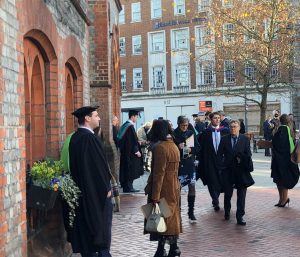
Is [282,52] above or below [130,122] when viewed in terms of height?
above

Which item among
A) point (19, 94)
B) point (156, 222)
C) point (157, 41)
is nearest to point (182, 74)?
point (157, 41)

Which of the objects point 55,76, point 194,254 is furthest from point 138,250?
point 55,76

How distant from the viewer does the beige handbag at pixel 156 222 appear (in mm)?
6430

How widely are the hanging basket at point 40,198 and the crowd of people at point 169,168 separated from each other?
356 mm

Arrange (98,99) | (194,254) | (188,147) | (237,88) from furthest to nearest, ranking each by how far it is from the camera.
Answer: (237,88) → (98,99) → (188,147) → (194,254)

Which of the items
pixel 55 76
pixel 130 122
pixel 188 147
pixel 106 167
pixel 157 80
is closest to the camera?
pixel 106 167

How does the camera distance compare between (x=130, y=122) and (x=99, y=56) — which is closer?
(x=130, y=122)

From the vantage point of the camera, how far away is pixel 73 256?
7.18 m

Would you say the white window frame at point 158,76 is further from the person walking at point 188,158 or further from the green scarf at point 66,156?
the green scarf at point 66,156

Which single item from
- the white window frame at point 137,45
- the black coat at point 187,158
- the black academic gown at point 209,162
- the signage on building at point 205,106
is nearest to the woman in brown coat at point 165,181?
the black coat at point 187,158

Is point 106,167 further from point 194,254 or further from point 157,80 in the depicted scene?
point 157,80

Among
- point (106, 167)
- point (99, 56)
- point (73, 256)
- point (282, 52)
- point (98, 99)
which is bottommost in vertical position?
point (73, 256)

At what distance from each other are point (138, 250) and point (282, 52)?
945 inches

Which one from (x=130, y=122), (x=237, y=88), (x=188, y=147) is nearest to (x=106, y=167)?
(x=188, y=147)
